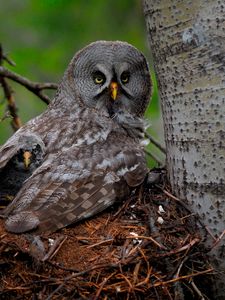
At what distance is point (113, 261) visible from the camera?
4.88m

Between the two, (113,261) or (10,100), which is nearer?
(113,261)

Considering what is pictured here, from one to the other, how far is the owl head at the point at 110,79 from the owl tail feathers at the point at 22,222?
1.71 meters

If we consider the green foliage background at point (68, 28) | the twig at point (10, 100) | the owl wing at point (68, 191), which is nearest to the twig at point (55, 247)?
the owl wing at point (68, 191)

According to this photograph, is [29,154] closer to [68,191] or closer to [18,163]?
[18,163]

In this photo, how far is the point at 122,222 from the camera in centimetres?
537

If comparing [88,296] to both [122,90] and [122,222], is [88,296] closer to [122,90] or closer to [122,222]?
[122,222]

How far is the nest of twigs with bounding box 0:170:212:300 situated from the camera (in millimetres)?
4668

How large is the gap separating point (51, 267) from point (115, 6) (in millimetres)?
6107

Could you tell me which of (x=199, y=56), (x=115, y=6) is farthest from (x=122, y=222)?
(x=115, y=6)

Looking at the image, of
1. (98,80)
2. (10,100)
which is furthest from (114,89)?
(10,100)

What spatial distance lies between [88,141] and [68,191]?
71 centimetres

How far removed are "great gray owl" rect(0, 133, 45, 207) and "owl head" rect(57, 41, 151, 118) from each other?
2.99ft

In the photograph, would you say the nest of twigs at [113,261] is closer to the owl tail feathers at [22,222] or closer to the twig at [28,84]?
the owl tail feathers at [22,222]

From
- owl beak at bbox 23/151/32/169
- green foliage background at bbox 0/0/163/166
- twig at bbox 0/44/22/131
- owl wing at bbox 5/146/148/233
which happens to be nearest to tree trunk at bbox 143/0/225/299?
owl wing at bbox 5/146/148/233
